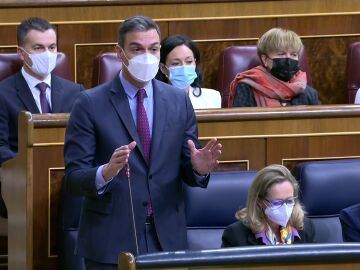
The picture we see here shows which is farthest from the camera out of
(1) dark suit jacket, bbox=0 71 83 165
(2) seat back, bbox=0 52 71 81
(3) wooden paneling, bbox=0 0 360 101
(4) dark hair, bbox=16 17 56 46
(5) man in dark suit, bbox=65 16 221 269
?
(3) wooden paneling, bbox=0 0 360 101

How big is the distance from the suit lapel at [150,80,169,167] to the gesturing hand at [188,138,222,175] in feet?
0.20

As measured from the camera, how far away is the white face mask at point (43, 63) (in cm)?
227

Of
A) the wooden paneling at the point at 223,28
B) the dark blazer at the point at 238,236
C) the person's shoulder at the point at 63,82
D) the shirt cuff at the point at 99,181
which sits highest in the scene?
the wooden paneling at the point at 223,28

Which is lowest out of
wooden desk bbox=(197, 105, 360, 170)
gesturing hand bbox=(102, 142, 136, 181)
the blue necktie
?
gesturing hand bbox=(102, 142, 136, 181)

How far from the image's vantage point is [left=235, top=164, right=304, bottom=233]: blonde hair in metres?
1.68

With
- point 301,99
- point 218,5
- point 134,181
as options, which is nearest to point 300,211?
point 134,181

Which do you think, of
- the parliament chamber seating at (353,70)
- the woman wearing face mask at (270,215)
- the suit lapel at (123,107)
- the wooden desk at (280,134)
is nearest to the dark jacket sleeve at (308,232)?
the woman wearing face mask at (270,215)

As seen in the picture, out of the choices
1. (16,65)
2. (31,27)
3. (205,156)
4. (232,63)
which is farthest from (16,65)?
(205,156)

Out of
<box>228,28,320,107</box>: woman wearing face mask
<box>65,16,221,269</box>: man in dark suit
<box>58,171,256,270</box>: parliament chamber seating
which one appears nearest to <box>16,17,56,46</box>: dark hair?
<box>228,28,320,107</box>: woman wearing face mask

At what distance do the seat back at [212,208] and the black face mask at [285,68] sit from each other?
1.89ft

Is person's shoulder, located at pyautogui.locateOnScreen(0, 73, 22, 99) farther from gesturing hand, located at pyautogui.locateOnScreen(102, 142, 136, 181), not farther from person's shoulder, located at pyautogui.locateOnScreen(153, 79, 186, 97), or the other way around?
gesturing hand, located at pyautogui.locateOnScreen(102, 142, 136, 181)

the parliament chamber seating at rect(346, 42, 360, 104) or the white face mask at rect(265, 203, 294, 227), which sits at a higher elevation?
the parliament chamber seating at rect(346, 42, 360, 104)

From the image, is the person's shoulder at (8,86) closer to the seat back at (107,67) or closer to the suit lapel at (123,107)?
the seat back at (107,67)

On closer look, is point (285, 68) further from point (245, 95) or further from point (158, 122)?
point (158, 122)
